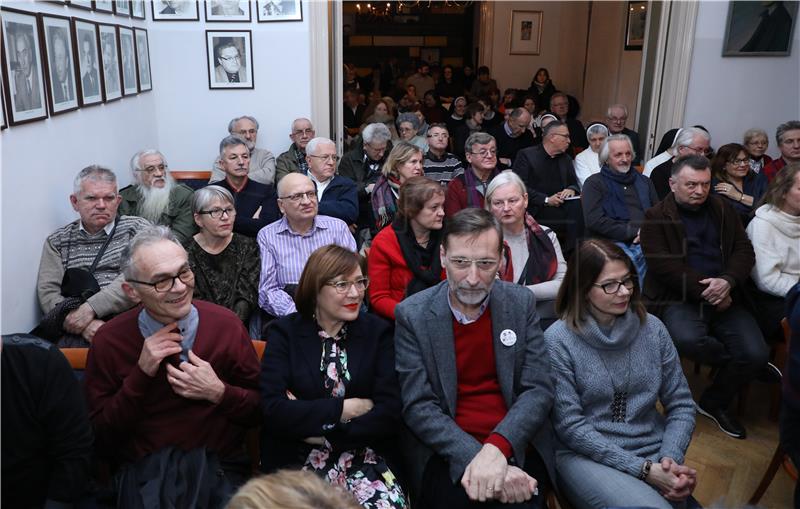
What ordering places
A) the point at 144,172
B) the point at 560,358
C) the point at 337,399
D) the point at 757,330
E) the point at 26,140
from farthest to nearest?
the point at 144,172 < the point at 757,330 < the point at 26,140 < the point at 560,358 < the point at 337,399

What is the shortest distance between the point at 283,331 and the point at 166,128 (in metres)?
3.87

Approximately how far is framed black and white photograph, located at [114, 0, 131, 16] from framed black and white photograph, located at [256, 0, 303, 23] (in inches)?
42.1

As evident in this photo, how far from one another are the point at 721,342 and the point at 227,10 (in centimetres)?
445

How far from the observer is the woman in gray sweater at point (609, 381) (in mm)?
2076

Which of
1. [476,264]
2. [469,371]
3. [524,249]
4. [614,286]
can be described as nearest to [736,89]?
[524,249]

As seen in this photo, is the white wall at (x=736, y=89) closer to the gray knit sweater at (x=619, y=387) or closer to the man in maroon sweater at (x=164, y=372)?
the gray knit sweater at (x=619, y=387)

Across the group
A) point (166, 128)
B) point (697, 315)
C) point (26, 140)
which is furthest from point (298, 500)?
point (166, 128)

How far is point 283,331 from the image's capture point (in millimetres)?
2150

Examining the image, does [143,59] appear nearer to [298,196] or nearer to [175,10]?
[175,10]

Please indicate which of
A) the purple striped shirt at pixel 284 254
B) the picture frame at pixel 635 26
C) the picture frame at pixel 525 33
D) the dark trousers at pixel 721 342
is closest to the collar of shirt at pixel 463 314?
the purple striped shirt at pixel 284 254

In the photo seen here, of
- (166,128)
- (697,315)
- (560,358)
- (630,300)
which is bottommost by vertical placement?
(697,315)

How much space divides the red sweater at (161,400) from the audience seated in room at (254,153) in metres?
3.12

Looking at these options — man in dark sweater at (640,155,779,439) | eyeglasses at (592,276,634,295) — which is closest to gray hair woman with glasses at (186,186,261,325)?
eyeglasses at (592,276,634,295)

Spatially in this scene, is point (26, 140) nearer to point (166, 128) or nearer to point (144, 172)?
point (144, 172)
